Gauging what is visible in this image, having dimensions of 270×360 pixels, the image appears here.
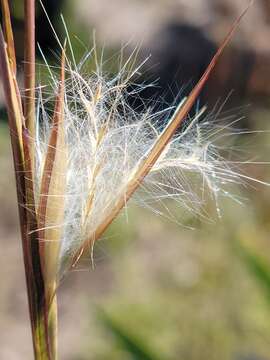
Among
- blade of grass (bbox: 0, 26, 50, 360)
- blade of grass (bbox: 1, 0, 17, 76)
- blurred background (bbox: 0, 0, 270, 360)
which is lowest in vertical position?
blurred background (bbox: 0, 0, 270, 360)

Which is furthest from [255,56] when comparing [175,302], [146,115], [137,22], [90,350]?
[146,115]

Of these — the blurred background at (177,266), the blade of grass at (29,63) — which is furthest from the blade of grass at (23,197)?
the blurred background at (177,266)

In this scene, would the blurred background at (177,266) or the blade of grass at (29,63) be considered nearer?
the blade of grass at (29,63)

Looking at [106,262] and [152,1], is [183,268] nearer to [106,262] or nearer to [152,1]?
[106,262]

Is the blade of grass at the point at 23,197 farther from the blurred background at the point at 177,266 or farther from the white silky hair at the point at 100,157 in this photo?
the blurred background at the point at 177,266

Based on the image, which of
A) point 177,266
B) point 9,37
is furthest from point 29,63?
point 177,266

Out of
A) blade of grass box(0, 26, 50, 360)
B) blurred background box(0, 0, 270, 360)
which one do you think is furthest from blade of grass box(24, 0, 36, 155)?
blurred background box(0, 0, 270, 360)

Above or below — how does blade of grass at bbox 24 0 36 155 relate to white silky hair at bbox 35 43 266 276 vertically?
above

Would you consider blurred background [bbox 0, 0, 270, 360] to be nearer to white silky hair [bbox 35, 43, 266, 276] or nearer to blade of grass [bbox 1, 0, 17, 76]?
white silky hair [bbox 35, 43, 266, 276]
